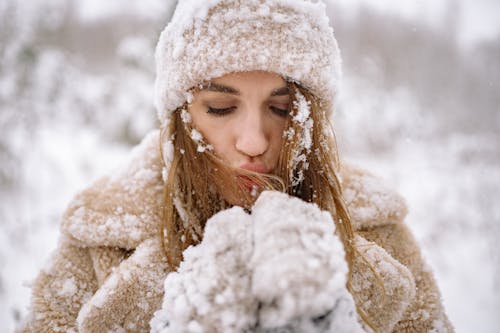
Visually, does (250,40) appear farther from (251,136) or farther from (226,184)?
(226,184)

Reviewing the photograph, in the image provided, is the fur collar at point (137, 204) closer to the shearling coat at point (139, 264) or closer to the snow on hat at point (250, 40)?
the shearling coat at point (139, 264)

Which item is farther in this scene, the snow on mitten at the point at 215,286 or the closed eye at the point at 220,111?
the closed eye at the point at 220,111

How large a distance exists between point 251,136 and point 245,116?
0.07 meters

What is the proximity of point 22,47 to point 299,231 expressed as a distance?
20.2ft

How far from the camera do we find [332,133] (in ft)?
4.28

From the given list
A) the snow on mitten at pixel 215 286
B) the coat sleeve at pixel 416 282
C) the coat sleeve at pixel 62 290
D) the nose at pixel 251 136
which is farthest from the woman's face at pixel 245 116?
the coat sleeve at pixel 62 290

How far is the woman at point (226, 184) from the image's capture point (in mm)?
1051

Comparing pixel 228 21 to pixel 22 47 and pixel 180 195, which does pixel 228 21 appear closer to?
pixel 180 195

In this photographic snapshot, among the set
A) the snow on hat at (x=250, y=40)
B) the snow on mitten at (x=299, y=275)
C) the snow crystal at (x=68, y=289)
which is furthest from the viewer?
the snow crystal at (x=68, y=289)

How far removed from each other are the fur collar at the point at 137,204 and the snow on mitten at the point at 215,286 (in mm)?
492

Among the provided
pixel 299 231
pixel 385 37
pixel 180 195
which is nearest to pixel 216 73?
pixel 180 195

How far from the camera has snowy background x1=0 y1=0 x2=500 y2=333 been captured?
3873mm

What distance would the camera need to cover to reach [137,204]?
4.12 ft

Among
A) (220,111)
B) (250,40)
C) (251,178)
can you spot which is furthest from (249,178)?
(250,40)
